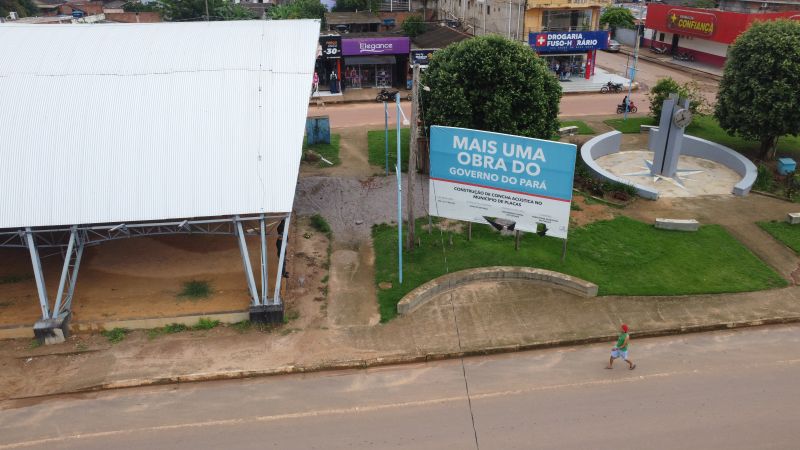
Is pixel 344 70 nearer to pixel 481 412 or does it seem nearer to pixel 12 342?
pixel 12 342

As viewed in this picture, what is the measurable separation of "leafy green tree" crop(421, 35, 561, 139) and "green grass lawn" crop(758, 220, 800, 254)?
901 centimetres

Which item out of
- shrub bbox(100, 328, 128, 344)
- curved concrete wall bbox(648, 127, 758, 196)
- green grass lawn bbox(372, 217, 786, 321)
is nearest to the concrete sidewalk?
shrub bbox(100, 328, 128, 344)

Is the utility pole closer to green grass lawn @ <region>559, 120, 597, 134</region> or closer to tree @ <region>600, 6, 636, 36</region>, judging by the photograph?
green grass lawn @ <region>559, 120, 597, 134</region>

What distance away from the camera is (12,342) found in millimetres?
15828

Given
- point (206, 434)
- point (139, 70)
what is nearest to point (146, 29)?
point (139, 70)

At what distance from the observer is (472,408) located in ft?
43.1

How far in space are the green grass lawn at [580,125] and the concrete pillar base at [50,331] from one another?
26294 mm

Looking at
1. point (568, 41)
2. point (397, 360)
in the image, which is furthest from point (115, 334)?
point (568, 41)

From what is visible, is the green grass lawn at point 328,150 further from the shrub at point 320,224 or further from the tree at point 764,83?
the tree at point 764,83

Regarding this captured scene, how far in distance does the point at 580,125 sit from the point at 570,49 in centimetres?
1309

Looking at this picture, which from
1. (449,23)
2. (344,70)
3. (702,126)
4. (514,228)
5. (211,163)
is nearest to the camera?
(211,163)

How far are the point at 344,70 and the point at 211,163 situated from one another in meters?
27.3

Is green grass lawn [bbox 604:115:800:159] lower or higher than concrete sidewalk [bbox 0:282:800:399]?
higher

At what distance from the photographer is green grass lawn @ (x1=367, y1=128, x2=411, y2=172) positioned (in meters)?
27.6
